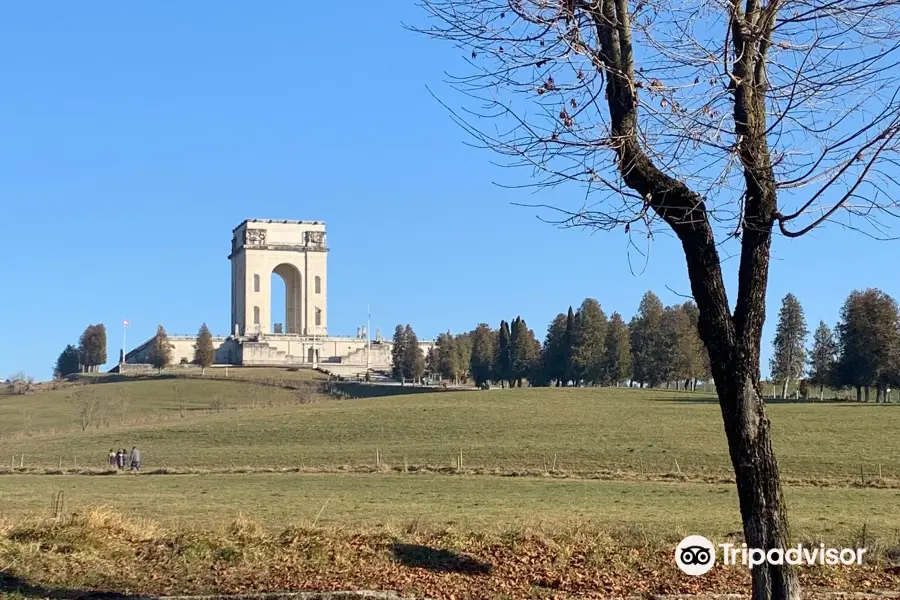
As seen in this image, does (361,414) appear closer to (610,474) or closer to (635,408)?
(635,408)

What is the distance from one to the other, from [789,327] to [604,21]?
81967 millimetres

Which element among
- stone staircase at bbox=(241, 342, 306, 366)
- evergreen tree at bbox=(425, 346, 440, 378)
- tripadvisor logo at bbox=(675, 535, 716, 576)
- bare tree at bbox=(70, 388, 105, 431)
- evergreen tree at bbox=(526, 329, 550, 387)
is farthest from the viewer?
stone staircase at bbox=(241, 342, 306, 366)

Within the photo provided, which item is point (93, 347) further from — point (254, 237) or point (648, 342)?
point (648, 342)

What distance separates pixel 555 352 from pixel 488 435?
168 ft

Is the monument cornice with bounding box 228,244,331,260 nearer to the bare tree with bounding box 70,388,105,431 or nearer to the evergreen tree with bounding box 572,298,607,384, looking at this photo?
the evergreen tree with bounding box 572,298,607,384

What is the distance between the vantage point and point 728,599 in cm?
707

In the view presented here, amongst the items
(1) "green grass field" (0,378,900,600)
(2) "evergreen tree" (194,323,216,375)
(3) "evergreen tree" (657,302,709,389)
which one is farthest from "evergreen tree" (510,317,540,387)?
(2) "evergreen tree" (194,323,216,375)

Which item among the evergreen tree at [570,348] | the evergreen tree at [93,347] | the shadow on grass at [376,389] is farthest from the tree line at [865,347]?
the evergreen tree at [93,347]

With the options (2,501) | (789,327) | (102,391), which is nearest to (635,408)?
(789,327)

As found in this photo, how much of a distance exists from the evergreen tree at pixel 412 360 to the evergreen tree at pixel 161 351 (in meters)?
27.2

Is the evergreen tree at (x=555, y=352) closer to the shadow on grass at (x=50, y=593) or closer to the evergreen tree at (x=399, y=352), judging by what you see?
the evergreen tree at (x=399, y=352)

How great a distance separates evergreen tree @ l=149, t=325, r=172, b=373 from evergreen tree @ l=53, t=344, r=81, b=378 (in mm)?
23025

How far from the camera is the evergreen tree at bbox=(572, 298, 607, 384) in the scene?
90062 mm

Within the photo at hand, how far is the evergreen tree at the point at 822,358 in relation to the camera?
73.5 meters
